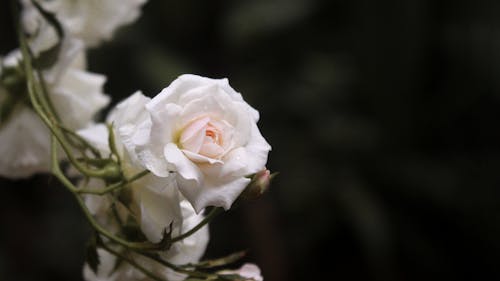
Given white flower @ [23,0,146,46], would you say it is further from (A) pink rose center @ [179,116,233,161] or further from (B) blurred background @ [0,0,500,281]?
(B) blurred background @ [0,0,500,281]

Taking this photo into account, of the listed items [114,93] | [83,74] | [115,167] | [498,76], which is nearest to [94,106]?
[83,74]

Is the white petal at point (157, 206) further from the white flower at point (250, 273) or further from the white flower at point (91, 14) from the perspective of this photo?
the white flower at point (91, 14)

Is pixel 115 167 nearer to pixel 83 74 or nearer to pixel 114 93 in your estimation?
pixel 83 74

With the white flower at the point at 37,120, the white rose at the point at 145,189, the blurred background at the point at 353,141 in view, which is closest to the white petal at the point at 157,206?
the white rose at the point at 145,189

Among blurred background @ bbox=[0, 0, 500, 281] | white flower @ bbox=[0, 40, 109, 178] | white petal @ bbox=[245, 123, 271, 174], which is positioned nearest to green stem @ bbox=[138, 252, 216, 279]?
white petal @ bbox=[245, 123, 271, 174]

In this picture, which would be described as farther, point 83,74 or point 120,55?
point 120,55

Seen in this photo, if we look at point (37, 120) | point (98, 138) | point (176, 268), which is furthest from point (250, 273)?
point (37, 120)

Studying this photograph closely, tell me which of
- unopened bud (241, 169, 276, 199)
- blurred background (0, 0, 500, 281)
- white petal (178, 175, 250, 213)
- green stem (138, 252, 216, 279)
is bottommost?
blurred background (0, 0, 500, 281)
